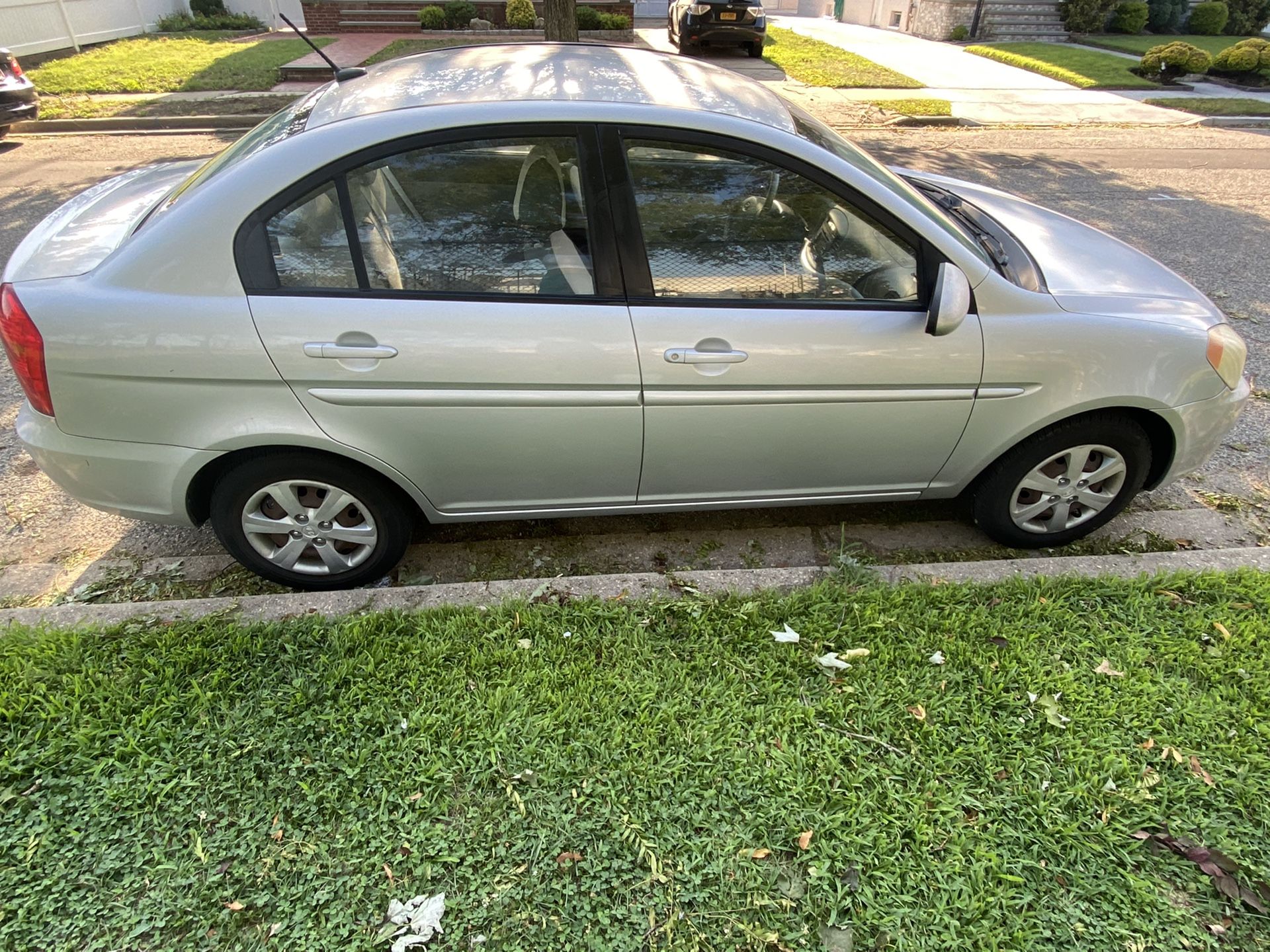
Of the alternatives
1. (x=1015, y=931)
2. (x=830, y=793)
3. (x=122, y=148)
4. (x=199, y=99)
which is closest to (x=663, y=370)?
(x=830, y=793)

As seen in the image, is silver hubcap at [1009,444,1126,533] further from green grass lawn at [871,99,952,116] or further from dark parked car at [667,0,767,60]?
dark parked car at [667,0,767,60]

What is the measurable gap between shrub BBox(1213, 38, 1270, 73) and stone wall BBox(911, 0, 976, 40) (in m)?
6.99

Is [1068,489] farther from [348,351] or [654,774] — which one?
[348,351]

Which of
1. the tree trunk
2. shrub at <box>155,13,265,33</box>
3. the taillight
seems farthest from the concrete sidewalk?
shrub at <box>155,13,265,33</box>

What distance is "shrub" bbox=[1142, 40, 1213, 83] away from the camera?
14.4m

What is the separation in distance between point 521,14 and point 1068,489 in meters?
18.0

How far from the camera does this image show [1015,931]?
189 centimetres

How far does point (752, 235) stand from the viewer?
2.67m

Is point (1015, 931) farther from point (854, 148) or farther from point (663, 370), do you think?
point (854, 148)

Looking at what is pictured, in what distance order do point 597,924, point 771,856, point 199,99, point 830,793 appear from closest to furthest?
point 597,924, point 771,856, point 830,793, point 199,99

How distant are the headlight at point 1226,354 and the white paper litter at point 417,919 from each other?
3269mm

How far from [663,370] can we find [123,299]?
177 cm

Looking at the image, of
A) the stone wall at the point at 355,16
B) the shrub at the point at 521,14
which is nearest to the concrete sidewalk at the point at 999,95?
the shrub at the point at 521,14

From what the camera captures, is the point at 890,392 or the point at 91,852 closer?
the point at 91,852
